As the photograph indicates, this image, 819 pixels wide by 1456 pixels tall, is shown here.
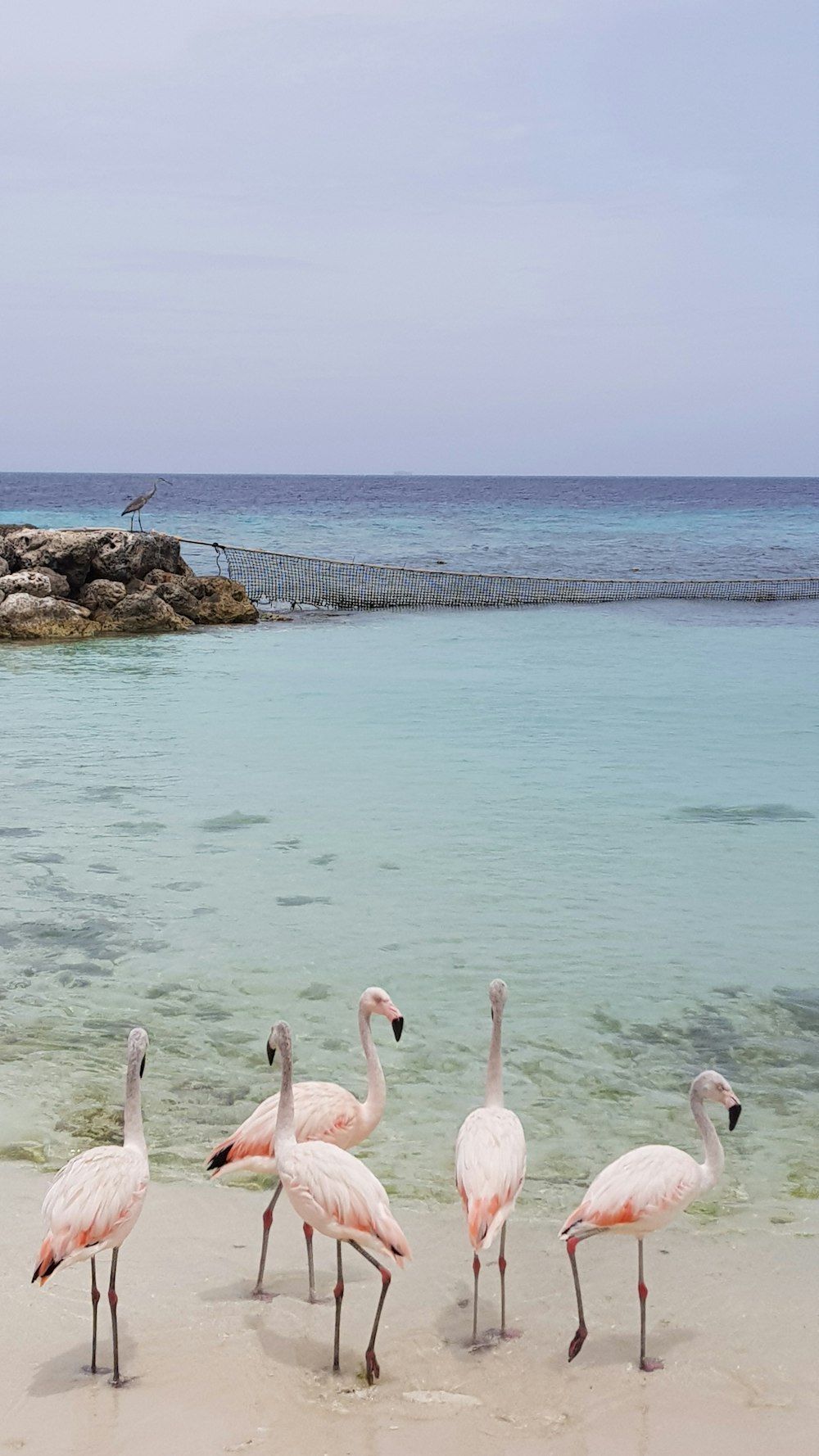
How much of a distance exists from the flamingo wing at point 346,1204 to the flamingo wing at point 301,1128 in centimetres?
42

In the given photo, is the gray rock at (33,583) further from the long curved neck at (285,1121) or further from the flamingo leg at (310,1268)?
the long curved neck at (285,1121)

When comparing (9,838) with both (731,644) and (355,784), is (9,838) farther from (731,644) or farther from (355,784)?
(731,644)

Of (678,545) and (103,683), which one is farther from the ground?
(678,545)

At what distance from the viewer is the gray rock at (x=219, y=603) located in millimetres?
26875

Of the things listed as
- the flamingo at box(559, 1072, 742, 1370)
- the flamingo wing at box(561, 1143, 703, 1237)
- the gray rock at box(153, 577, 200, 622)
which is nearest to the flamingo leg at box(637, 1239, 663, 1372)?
the flamingo at box(559, 1072, 742, 1370)

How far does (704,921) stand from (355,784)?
4.86 metres

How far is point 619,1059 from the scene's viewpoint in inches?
287

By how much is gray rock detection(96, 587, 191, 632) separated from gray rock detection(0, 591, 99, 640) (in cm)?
34

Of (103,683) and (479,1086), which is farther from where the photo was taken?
(103,683)

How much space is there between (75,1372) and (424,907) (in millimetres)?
5571

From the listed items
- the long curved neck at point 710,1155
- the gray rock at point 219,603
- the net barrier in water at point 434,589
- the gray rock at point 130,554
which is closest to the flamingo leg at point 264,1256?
the long curved neck at point 710,1155

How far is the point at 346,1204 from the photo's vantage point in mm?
4430

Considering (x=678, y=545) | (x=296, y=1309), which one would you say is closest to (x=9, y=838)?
(x=296, y=1309)

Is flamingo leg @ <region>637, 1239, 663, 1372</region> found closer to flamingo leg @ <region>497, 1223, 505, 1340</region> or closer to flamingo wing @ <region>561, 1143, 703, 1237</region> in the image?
flamingo wing @ <region>561, 1143, 703, 1237</region>
